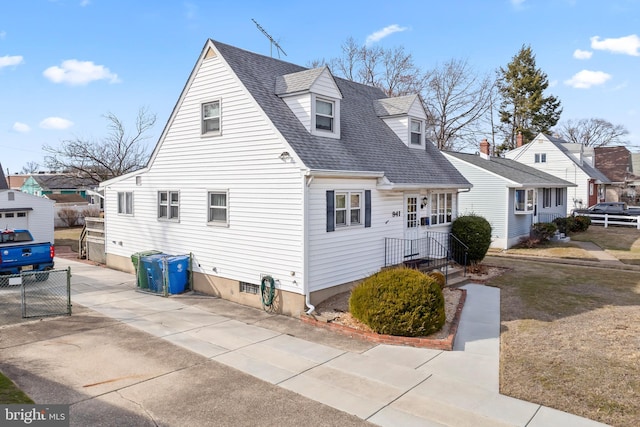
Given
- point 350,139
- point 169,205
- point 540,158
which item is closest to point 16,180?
point 169,205

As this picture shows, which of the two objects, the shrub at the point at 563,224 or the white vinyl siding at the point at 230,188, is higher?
the white vinyl siding at the point at 230,188

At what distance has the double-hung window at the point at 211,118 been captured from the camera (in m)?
13.2

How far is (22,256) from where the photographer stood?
14.4 metres

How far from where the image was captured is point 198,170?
13.9 m

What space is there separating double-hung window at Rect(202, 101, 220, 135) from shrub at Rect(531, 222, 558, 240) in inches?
835

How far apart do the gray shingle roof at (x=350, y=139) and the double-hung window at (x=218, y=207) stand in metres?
3.07

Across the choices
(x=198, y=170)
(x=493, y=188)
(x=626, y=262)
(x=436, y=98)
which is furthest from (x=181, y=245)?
(x=436, y=98)

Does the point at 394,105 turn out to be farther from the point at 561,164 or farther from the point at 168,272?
the point at 561,164

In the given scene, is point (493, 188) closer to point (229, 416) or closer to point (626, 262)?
point (626, 262)

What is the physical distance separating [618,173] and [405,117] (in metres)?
48.0

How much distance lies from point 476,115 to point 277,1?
30697 millimetres

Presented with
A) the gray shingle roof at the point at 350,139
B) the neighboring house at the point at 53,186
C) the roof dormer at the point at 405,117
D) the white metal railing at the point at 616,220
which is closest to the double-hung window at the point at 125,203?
the gray shingle roof at the point at 350,139

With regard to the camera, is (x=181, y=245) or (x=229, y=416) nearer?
(x=229, y=416)

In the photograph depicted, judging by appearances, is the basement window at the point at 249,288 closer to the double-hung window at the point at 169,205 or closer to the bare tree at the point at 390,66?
the double-hung window at the point at 169,205
